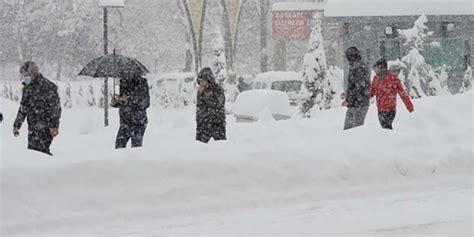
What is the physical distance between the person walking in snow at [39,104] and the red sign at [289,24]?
25.8 m

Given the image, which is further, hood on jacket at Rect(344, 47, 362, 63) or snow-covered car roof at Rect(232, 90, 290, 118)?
snow-covered car roof at Rect(232, 90, 290, 118)

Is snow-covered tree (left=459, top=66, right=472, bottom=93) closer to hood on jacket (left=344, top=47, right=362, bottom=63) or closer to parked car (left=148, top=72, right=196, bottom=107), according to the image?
hood on jacket (left=344, top=47, right=362, bottom=63)

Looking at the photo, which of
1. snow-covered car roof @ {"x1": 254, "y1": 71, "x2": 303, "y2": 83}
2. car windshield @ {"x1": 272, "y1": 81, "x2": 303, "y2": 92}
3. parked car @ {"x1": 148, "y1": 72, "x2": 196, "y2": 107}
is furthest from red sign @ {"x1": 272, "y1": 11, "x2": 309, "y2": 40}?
parked car @ {"x1": 148, "y1": 72, "x2": 196, "y2": 107}

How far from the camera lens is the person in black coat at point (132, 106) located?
10477 mm

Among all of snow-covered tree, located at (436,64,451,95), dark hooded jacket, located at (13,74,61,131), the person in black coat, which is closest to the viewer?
dark hooded jacket, located at (13,74,61,131)

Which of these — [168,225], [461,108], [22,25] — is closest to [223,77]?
[461,108]

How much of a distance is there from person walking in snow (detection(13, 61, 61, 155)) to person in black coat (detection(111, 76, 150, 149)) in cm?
118

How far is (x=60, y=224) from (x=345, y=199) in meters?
2.85

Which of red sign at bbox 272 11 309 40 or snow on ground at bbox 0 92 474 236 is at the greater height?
red sign at bbox 272 11 309 40

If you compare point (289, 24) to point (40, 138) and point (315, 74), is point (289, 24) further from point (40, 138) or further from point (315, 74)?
point (40, 138)

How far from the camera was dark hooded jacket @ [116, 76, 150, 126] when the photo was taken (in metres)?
10.5

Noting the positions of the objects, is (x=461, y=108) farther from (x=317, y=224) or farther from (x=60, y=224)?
(x=60, y=224)

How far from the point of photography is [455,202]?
320 inches

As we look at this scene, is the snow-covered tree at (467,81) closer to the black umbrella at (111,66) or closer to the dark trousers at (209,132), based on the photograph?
the black umbrella at (111,66)
